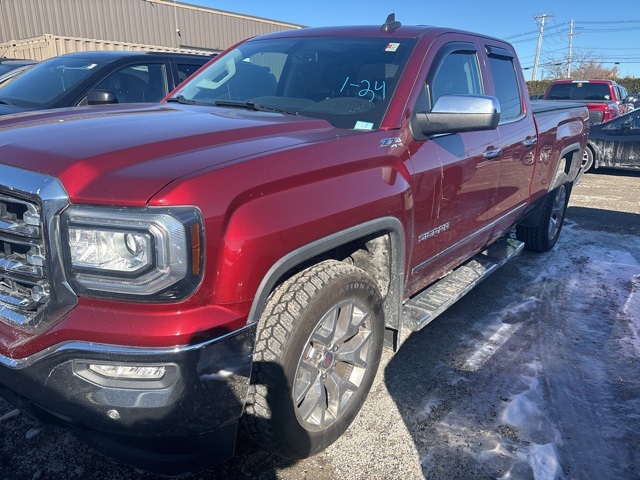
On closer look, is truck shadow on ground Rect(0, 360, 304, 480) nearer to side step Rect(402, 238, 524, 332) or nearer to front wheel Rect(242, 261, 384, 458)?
front wheel Rect(242, 261, 384, 458)

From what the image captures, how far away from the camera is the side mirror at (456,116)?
2758 mm

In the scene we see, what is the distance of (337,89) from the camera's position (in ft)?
10.2

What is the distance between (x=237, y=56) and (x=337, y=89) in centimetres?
102

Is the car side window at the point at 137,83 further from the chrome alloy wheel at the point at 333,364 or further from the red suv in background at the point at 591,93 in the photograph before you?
the red suv in background at the point at 591,93

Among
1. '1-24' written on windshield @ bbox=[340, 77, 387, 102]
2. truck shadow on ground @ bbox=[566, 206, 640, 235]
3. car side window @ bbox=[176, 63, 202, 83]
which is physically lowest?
truck shadow on ground @ bbox=[566, 206, 640, 235]

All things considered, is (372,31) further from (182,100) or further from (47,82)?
(47,82)

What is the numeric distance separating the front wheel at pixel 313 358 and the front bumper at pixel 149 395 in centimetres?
16

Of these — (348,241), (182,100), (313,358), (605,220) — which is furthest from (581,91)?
(313,358)

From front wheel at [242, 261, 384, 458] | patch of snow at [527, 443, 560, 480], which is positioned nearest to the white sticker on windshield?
front wheel at [242, 261, 384, 458]

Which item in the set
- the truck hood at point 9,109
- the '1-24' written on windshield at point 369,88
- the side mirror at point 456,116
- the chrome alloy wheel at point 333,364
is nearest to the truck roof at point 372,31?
the '1-24' written on windshield at point 369,88

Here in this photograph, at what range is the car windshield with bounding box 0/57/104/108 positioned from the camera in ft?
17.4

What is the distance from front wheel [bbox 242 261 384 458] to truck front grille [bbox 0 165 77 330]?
764mm

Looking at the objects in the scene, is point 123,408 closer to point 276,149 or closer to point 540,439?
point 276,149

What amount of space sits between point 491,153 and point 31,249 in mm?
2821
